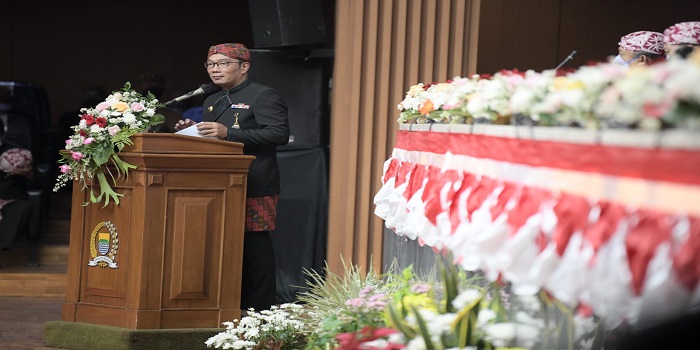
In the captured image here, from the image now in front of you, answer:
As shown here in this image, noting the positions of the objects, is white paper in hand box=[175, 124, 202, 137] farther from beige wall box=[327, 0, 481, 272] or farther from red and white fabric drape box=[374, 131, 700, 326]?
red and white fabric drape box=[374, 131, 700, 326]

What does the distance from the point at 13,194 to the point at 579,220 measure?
17.6ft

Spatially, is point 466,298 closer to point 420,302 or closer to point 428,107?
point 420,302

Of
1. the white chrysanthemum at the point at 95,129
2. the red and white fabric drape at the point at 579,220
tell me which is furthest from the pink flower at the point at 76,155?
the red and white fabric drape at the point at 579,220

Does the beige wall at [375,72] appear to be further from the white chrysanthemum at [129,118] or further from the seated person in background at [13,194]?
the seated person in background at [13,194]

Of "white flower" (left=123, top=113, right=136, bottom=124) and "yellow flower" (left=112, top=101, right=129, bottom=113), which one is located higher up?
"yellow flower" (left=112, top=101, right=129, bottom=113)

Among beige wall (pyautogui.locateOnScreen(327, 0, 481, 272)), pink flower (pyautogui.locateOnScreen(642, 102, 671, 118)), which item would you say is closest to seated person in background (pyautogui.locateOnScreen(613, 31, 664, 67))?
beige wall (pyautogui.locateOnScreen(327, 0, 481, 272))

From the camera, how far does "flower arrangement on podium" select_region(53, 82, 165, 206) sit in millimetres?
4555

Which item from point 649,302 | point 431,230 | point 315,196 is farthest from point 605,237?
point 315,196

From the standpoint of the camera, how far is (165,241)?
4.57m

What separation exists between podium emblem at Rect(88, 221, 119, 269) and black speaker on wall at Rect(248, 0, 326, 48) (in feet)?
6.25

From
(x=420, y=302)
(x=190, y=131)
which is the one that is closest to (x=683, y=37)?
(x=420, y=302)

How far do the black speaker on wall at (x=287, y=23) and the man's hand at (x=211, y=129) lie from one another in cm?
140

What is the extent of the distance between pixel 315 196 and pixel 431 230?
336cm

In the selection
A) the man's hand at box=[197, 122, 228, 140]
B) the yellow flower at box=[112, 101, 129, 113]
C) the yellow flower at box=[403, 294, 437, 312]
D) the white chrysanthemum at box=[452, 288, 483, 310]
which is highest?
the yellow flower at box=[112, 101, 129, 113]
